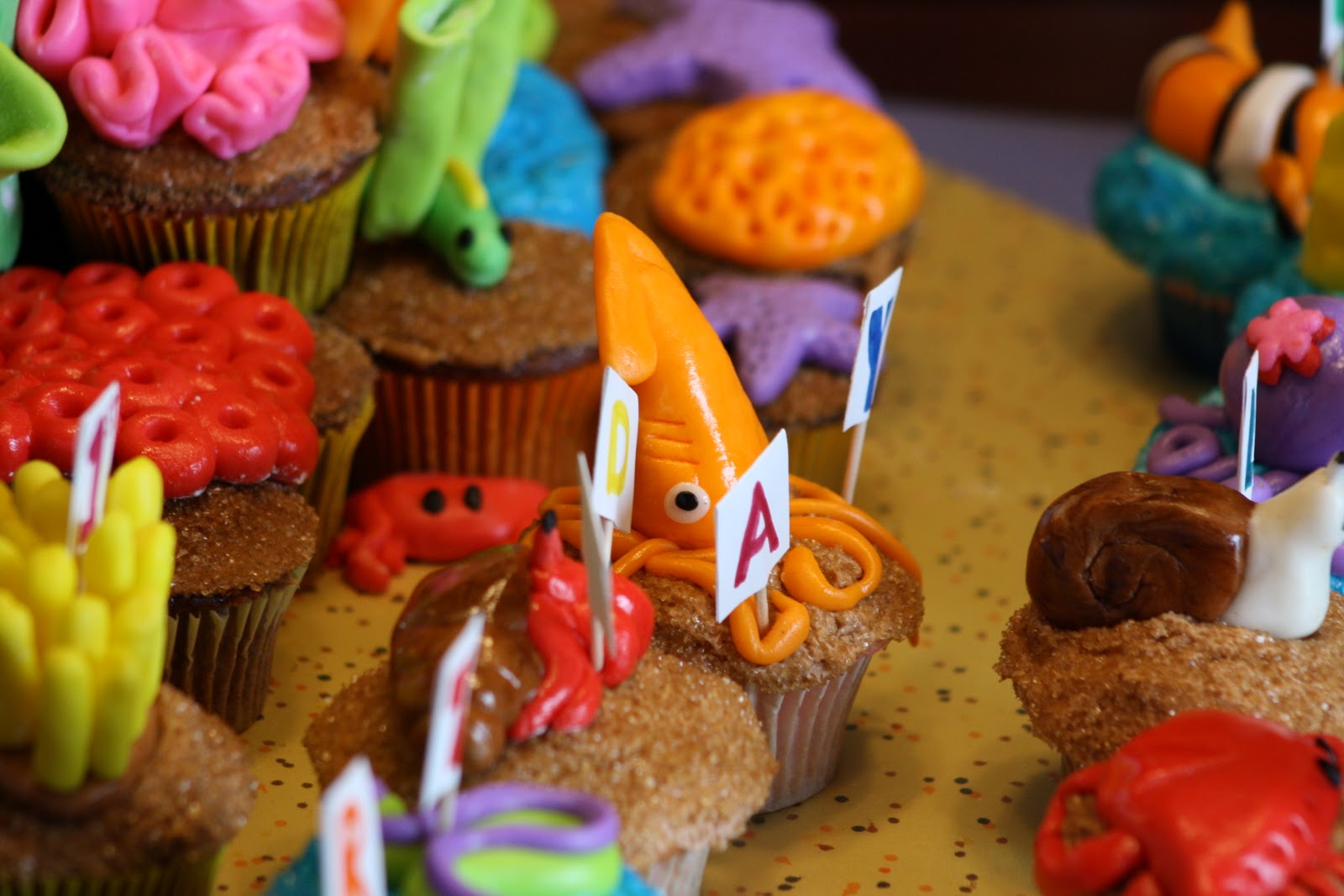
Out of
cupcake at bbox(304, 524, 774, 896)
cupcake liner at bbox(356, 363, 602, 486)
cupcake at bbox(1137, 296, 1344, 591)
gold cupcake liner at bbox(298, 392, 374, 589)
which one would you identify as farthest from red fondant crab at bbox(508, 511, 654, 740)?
cupcake liner at bbox(356, 363, 602, 486)

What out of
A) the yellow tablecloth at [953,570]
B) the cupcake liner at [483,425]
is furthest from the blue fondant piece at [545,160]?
the yellow tablecloth at [953,570]

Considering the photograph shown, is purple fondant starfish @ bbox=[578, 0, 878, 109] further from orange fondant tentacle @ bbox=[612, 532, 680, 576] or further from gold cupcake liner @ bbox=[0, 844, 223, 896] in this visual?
gold cupcake liner @ bbox=[0, 844, 223, 896]

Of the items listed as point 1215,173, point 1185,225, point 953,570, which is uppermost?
point 1215,173

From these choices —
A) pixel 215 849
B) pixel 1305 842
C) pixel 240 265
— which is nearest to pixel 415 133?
pixel 240 265

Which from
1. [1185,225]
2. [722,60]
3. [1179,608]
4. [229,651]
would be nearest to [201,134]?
[229,651]

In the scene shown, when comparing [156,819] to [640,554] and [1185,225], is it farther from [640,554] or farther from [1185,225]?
[1185,225]

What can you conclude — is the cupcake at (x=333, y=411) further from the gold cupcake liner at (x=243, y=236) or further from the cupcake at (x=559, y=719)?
the cupcake at (x=559, y=719)
